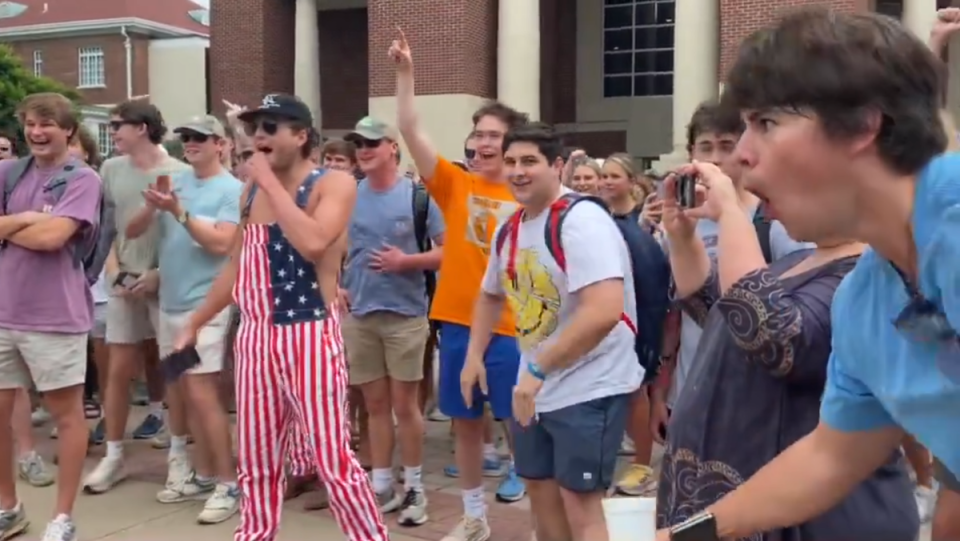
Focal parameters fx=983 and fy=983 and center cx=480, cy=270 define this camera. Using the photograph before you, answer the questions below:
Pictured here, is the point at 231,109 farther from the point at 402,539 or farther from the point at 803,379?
the point at 803,379

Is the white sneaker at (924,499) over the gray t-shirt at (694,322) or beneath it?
beneath

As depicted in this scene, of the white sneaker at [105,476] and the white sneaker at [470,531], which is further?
the white sneaker at [105,476]

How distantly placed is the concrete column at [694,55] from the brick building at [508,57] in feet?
0.07

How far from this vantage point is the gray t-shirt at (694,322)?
3225 mm

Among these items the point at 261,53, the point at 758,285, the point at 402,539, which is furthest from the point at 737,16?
the point at 758,285

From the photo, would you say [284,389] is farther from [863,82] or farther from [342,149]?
[342,149]

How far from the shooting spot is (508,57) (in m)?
20.1

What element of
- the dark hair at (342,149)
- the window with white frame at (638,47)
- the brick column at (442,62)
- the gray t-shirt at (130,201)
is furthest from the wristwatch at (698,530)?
the window with white frame at (638,47)

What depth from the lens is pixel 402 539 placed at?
500cm

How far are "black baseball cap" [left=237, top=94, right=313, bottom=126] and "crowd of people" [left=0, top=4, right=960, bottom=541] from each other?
1cm

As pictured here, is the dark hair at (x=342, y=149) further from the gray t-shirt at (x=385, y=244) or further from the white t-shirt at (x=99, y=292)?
the white t-shirt at (x=99, y=292)

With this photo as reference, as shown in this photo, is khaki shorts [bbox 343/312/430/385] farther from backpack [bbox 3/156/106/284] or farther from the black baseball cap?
the black baseball cap

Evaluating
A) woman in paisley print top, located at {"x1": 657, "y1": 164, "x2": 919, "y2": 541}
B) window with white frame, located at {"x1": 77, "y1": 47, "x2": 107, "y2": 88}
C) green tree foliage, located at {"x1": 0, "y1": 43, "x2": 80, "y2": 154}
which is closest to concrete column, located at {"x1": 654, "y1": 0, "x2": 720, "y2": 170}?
woman in paisley print top, located at {"x1": 657, "y1": 164, "x2": 919, "y2": 541}

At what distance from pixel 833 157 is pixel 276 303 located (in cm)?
277
